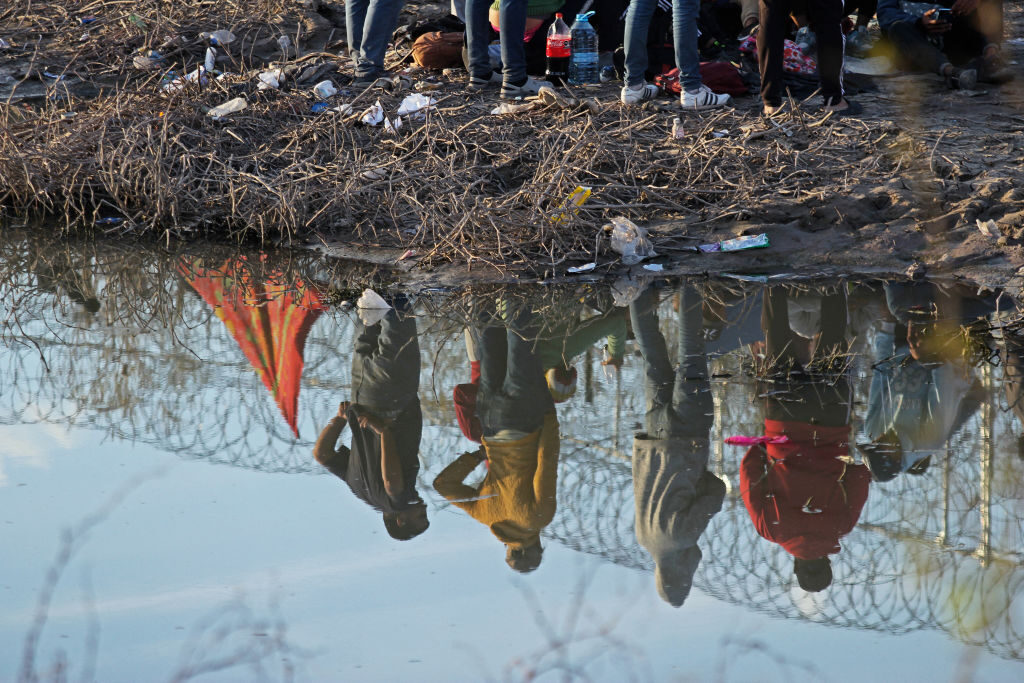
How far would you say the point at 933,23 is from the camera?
8484 mm

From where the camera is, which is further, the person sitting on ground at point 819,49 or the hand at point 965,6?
the hand at point 965,6

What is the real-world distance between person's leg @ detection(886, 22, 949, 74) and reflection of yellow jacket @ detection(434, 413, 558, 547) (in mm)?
5897

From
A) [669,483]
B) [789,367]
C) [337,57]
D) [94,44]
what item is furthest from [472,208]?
[94,44]

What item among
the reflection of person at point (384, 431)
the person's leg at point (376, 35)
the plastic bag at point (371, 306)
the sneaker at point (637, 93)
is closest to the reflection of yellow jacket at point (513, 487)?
the reflection of person at point (384, 431)

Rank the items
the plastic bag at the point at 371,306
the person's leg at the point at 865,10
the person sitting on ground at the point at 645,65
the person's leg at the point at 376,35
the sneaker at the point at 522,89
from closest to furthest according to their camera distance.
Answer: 1. the plastic bag at the point at 371,306
2. the person sitting on ground at the point at 645,65
3. the sneaker at the point at 522,89
4. the person's leg at the point at 376,35
5. the person's leg at the point at 865,10

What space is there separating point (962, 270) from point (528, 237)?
209 cm

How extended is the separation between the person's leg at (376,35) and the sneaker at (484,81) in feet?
2.11

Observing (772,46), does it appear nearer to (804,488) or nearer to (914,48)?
(914,48)

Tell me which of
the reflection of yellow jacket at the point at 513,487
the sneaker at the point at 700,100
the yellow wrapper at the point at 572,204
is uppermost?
the sneaker at the point at 700,100

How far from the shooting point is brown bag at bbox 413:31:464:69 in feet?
27.7

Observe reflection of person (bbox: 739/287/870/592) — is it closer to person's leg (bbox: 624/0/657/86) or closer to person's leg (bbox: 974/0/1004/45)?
person's leg (bbox: 624/0/657/86)

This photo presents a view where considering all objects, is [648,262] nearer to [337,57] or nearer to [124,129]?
[124,129]

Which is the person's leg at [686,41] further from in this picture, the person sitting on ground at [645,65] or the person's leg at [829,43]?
the person's leg at [829,43]

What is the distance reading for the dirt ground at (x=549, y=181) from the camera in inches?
225
